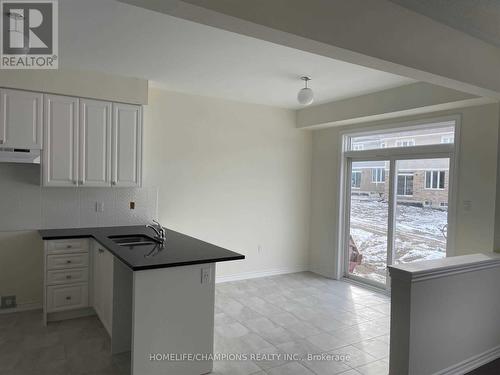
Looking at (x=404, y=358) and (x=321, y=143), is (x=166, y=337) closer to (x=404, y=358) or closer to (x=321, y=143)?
(x=404, y=358)

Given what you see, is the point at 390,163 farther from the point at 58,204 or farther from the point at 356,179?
the point at 58,204

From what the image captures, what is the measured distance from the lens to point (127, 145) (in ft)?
13.1

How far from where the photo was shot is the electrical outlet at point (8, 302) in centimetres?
369

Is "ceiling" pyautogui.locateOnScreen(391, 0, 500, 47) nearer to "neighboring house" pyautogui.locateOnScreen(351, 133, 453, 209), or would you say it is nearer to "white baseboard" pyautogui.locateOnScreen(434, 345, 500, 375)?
"neighboring house" pyautogui.locateOnScreen(351, 133, 453, 209)

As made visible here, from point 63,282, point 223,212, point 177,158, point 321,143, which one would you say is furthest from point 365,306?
point 63,282

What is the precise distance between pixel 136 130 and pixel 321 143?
297 cm

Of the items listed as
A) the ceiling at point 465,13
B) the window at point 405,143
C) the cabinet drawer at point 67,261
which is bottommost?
the cabinet drawer at point 67,261

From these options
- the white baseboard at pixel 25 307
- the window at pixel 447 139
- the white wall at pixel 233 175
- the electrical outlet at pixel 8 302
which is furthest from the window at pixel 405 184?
the electrical outlet at pixel 8 302

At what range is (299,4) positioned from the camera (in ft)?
6.31

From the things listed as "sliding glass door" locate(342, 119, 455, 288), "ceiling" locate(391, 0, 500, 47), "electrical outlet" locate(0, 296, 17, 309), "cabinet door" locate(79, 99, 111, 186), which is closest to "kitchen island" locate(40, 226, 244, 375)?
"cabinet door" locate(79, 99, 111, 186)

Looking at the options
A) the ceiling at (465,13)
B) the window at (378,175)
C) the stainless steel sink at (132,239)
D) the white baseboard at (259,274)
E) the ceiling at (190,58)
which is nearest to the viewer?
the ceiling at (465,13)

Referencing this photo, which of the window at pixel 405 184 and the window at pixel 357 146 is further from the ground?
the window at pixel 357 146

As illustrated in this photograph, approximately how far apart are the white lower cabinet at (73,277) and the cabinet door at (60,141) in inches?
26.2

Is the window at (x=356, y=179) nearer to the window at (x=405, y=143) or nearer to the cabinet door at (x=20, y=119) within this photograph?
the window at (x=405, y=143)
